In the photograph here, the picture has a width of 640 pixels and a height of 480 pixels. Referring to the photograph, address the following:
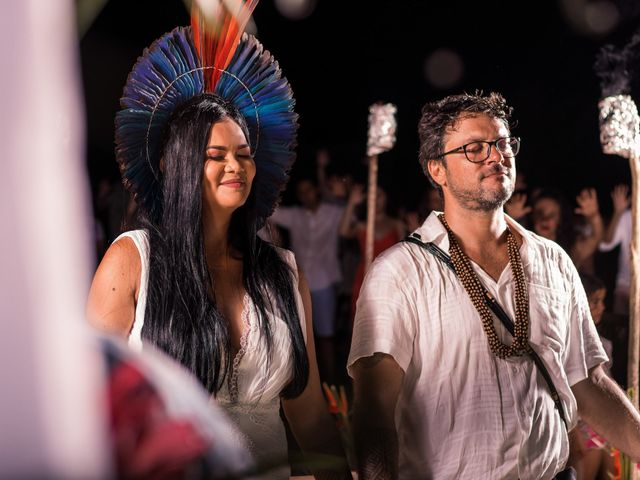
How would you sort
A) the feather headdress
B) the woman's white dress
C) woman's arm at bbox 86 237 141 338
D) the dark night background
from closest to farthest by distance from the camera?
woman's arm at bbox 86 237 141 338 < the woman's white dress < the feather headdress < the dark night background

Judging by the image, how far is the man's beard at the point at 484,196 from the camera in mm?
2268

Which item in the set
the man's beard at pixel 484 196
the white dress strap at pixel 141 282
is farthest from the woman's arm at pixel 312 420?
the man's beard at pixel 484 196

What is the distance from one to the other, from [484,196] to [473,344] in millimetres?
386

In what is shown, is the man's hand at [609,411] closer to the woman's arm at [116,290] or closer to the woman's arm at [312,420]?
the woman's arm at [312,420]

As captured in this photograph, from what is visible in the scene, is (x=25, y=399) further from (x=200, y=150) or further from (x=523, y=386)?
(x=523, y=386)

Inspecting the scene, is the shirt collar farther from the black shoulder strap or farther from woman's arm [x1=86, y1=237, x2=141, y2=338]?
woman's arm [x1=86, y1=237, x2=141, y2=338]

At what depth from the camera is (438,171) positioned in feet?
7.82

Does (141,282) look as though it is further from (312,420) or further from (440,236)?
(440,236)

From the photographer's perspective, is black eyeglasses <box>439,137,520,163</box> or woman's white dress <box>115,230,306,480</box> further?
black eyeglasses <box>439,137,520,163</box>

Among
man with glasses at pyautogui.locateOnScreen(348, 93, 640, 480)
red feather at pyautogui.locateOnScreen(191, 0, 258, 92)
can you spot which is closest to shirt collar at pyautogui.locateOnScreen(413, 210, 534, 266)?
man with glasses at pyautogui.locateOnScreen(348, 93, 640, 480)

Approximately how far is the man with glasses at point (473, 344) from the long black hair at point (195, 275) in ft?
0.77

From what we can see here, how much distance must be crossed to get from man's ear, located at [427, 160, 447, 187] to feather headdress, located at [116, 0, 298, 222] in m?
0.48

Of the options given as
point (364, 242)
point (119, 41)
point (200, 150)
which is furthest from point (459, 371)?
point (364, 242)

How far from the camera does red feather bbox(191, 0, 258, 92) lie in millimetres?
2092
